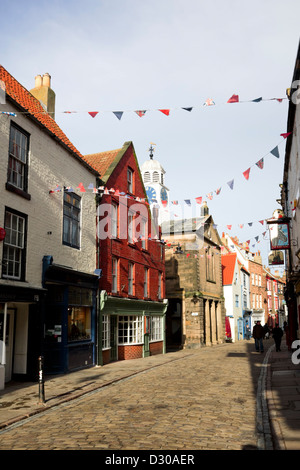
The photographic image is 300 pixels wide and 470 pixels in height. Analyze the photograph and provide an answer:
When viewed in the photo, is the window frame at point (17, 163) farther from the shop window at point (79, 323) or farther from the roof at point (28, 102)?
the shop window at point (79, 323)

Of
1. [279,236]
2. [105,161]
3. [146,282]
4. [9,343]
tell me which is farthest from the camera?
[146,282]

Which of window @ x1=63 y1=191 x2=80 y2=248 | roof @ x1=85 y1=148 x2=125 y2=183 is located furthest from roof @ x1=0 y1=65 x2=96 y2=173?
roof @ x1=85 y1=148 x2=125 y2=183

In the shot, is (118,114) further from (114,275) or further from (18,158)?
Answer: (114,275)

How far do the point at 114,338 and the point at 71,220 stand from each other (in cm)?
704

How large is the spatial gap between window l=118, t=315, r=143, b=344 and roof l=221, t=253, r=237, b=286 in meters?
25.7

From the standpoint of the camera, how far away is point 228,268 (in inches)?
1903

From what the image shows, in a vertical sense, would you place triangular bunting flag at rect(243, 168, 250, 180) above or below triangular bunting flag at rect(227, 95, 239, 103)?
below

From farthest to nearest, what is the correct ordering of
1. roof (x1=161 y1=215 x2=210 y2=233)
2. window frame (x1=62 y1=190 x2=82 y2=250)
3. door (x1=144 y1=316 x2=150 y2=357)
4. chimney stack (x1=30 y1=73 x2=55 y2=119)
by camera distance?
roof (x1=161 y1=215 x2=210 y2=233) < door (x1=144 y1=316 x2=150 y2=357) < chimney stack (x1=30 y1=73 x2=55 y2=119) < window frame (x1=62 y1=190 x2=82 y2=250)

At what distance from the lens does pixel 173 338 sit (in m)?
33.6

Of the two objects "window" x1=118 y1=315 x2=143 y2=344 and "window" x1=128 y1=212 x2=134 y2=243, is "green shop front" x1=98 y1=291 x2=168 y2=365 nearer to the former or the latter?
"window" x1=118 y1=315 x2=143 y2=344

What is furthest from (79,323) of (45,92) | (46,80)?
(46,80)

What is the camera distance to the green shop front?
19.0m
